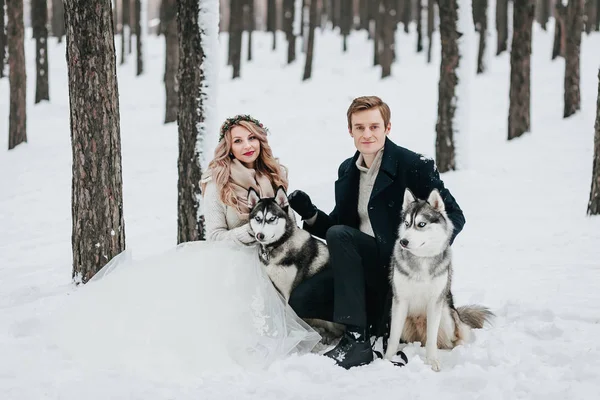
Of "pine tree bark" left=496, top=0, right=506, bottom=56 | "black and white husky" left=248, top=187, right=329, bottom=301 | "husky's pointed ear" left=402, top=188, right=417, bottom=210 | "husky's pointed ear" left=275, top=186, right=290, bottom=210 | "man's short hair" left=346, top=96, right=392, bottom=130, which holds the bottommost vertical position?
"black and white husky" left=248, top=187, right=329, bottom=301

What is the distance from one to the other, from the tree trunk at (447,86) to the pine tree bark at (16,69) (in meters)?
10.2

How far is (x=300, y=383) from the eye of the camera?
3662 millimetres

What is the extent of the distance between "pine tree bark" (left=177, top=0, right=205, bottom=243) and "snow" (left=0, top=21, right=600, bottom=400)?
1.38 metres

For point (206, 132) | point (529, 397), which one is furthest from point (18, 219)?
point (529, 397)

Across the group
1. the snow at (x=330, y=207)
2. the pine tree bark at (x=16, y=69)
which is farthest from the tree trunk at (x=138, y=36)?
the pine tree bark at (x=16, y=69)

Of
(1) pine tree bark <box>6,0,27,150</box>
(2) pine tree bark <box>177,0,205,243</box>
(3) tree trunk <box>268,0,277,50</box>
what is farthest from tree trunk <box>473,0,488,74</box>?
(2) pine tree bark <box>177,0,205,243</box>

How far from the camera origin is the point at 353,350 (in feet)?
13.0

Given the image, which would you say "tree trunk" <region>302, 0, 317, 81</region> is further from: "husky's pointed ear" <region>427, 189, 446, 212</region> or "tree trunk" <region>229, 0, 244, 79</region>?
"husky's pointed ear" <region>427, 189, 446, 212</region>

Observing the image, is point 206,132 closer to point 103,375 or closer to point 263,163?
point 263,163

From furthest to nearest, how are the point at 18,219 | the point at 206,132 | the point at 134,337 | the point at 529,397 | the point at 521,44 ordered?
the point at 521,44 < the point at 18,219 < the point at 206,132 < the point at 134,337 < the point at 529,397

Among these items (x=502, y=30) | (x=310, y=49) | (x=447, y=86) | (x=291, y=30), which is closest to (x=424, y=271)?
(x=447, y=86)

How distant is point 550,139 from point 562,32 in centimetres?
1227

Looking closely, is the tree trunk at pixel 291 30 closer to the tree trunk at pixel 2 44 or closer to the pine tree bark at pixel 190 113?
the tree trunk at pixel 2 44

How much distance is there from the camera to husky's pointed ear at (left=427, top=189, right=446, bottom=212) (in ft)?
12.3
